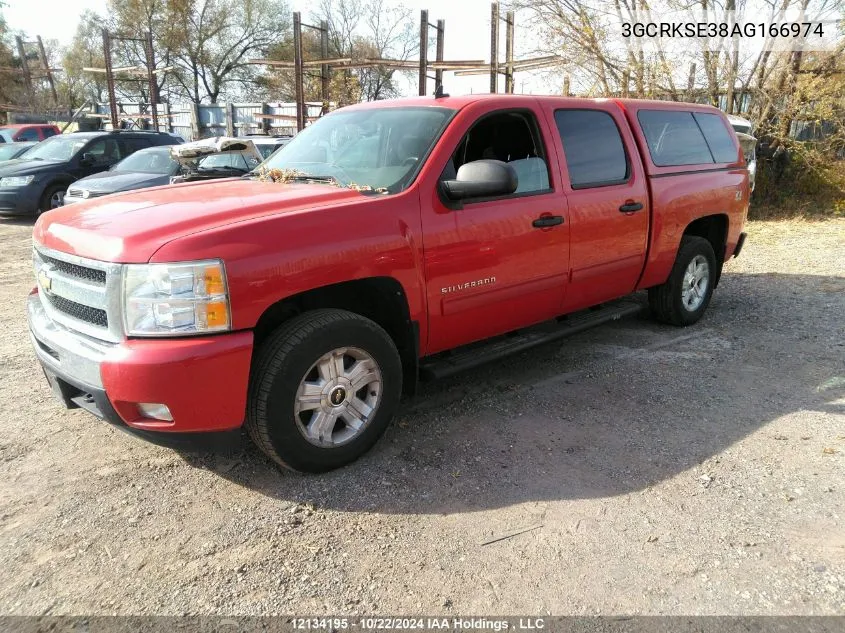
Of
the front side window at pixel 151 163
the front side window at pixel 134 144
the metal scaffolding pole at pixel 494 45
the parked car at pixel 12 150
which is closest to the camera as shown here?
the front side window at pixel 151 163

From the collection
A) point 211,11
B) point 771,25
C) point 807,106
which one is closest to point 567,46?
point 771,25

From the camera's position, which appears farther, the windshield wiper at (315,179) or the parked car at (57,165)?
the parked car at (57,165)

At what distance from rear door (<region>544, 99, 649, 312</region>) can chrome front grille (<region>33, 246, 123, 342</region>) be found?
2816mm

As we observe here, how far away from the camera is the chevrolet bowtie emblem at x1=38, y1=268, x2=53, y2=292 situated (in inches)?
128

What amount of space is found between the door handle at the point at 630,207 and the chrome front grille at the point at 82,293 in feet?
11.3

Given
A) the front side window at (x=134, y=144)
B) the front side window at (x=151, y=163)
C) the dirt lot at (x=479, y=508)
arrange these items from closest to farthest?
the dirt lot at (x=479, y=508) < the front side window at (x=151, y=163) < the front side window at (x=134, y=144)

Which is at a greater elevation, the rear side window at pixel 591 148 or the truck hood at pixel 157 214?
the rear side window at pixel 591 148

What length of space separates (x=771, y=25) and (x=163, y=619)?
49.6 feet

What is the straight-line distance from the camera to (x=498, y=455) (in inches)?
140

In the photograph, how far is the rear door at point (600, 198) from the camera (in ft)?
14.2

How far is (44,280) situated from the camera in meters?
3.33

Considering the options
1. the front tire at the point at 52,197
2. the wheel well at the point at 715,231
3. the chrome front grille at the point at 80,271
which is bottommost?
the front tire at the point at 52,197

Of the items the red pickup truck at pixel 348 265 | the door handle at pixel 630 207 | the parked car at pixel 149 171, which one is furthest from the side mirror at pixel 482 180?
the parked car at pixel 149 171

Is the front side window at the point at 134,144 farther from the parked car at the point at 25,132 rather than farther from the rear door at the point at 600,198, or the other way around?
the rear door at the point at 600,198
